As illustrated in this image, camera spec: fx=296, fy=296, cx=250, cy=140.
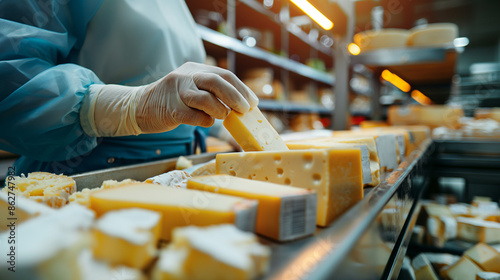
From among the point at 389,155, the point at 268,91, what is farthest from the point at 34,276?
the point at 268,91

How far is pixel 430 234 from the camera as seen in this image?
1.60 meters

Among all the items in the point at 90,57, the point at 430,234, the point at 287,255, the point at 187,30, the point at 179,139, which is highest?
the point at 187,30

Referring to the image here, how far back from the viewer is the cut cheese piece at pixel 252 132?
0.82 meters

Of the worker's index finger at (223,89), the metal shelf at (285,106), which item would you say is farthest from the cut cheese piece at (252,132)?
the metal shelf at (285,106)

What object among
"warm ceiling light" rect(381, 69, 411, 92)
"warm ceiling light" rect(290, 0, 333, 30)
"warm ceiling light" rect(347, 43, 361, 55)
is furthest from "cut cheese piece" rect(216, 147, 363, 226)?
"warm ceiling light" rect(381, 69, 411, 92)

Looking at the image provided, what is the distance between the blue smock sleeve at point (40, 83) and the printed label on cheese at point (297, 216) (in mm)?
887

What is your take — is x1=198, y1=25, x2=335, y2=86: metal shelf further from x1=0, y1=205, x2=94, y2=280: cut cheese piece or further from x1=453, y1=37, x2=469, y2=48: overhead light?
x1=0, y1=205, x2=94, y2=280: cut cheese piece

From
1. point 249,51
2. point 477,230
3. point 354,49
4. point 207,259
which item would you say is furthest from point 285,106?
point 207,259

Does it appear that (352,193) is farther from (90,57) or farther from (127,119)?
(90,57)

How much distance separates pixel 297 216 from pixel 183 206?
0.17 meters

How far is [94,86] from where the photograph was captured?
1.07 meters

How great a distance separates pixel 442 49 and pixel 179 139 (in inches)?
79.9

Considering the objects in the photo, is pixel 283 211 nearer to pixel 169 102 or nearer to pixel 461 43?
pixel 169 102

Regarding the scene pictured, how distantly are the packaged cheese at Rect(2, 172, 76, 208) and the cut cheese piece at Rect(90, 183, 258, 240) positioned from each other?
0.13 m
